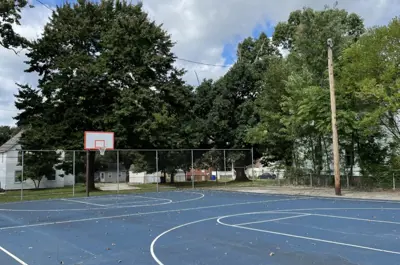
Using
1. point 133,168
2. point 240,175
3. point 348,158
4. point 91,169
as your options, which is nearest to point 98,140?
point 133,168

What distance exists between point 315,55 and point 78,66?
1658 centimetres

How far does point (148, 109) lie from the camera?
28.6 metres

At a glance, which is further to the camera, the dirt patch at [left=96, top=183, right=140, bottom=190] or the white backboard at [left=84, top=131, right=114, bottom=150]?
the dirt patch at [left=96, top=183, right=140, bottom=190]

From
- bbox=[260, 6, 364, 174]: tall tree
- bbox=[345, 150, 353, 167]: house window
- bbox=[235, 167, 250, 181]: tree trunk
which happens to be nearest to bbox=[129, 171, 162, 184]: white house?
bbox=[235, 167, 250, 181]: tree trunk

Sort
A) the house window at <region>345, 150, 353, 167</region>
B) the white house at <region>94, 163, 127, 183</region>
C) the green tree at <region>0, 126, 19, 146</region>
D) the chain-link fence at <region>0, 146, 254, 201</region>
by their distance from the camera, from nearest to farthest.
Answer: the house window at <region>345, 150, 353, 167</region> < the chain-link fence at <region>0, 146, 254, 201</region> < the white house at <region>94, 163, 127, 183</region> < the green tree at <region>0, 126, 19, 146</region>

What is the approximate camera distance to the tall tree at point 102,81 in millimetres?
27562

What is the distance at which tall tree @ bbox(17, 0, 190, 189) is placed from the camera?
27562 mm

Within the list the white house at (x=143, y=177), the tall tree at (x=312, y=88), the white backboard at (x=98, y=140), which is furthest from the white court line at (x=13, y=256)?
the white house at (x=143, y=177)

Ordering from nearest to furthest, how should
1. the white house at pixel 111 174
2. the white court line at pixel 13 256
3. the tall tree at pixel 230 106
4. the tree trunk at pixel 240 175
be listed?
1. the white court line at pixel 13 256
2. the white house at pixel 111 174
3. the tall tree at pixel 230 106
4. the tree trunk at pixel 240 175

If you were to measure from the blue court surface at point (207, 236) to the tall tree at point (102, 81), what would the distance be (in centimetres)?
1255

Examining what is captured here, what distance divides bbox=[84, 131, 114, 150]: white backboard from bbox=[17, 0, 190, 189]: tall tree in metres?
2.10

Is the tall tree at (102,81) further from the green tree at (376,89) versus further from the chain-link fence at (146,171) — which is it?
the green tree at (376,89)

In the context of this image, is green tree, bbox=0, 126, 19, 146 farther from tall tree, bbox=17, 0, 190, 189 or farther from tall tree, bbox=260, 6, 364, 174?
tall tree, bbox=260, 6, 364, 174

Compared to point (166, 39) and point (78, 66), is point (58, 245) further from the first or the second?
point (166, 39)
